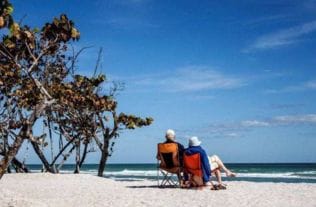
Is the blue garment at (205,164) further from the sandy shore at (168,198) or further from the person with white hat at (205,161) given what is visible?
the sandy shore at (168,198)

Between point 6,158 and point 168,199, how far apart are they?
311 centimetres

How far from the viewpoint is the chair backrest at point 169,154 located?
11.3 m

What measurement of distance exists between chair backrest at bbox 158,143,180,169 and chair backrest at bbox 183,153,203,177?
0.92 feet

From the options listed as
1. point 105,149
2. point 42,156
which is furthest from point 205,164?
point 42,156

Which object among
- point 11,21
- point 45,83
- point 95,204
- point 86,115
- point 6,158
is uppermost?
point 45,83

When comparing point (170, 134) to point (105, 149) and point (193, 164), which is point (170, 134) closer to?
point (193, 164)

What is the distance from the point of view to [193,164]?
10930 millimetres

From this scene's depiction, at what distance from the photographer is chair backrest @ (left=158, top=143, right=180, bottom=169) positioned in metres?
11.3

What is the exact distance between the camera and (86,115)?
18719 mm

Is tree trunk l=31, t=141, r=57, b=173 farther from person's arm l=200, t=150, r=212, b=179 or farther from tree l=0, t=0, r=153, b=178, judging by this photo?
person's arm l=200, t=150, r=212, b=179

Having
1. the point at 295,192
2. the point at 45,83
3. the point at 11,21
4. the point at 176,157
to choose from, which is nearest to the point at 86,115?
the point at 45,83

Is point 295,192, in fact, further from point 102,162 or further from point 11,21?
point 102,162

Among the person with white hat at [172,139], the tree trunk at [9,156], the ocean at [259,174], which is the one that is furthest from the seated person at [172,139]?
the ocean at [259,174]

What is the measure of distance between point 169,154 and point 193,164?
66cm
